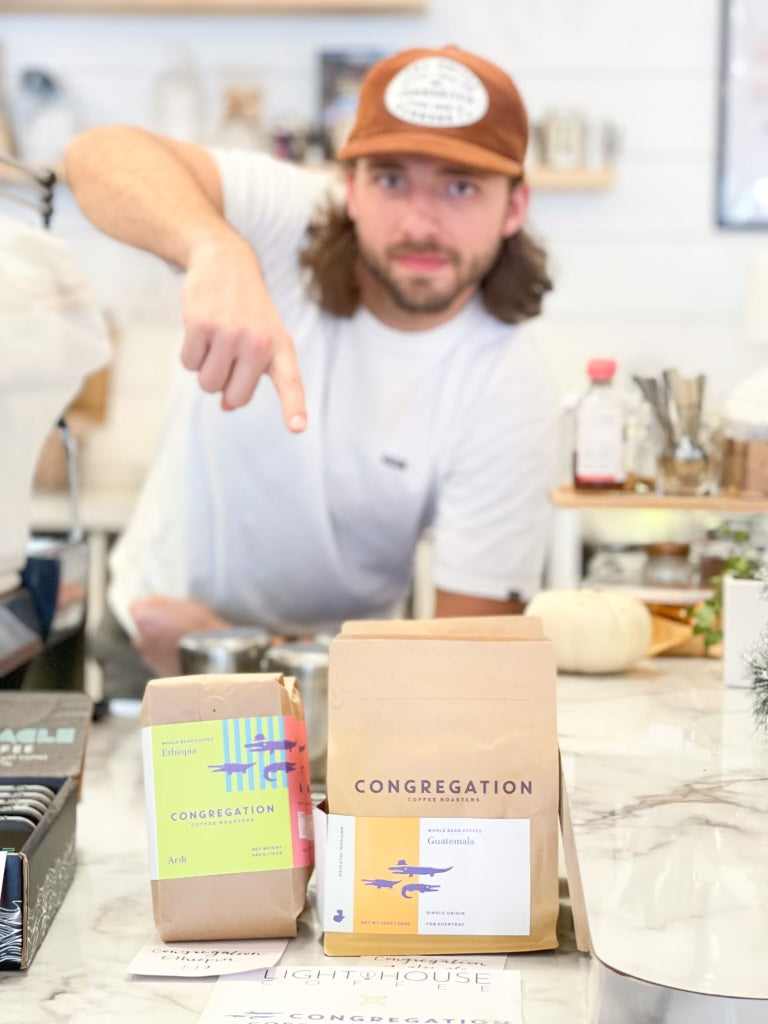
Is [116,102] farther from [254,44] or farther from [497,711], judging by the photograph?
[497,711]

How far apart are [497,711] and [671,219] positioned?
2950 millimetres

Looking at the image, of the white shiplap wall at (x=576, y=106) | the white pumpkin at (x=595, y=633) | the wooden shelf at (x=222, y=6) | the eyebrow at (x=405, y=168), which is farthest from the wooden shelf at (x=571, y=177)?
the white pumpkin at (x=595, y=633)

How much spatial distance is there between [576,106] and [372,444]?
6.99 feet

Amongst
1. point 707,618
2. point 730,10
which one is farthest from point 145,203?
point 730,10

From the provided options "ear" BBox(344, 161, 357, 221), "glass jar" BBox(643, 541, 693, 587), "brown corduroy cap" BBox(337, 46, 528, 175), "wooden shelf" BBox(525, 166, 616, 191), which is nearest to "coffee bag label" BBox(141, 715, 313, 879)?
"glass jar" BBox(643, 541, 693, 587)

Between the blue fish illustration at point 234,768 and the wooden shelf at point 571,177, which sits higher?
the wooden shelf at point 571,177

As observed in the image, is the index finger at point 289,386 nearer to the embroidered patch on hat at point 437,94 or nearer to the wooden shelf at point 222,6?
the embroidered patch on hat at point 437,94

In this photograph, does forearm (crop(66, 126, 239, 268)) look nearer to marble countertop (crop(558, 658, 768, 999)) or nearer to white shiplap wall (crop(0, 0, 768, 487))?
marble countertop (crop(558, 658, 768, 999))

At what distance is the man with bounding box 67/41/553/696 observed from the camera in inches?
64.2

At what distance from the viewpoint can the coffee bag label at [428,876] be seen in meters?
0.89

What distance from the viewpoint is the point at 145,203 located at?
1.42m

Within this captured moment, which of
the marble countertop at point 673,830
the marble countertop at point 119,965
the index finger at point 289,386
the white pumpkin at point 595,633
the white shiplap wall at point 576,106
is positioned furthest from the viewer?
the white shiplap wall at point 576,106

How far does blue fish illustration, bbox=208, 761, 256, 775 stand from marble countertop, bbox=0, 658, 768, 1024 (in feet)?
0.43

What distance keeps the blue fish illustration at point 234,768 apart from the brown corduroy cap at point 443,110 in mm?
907
